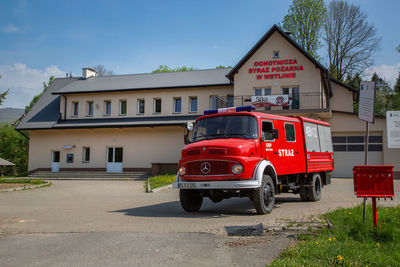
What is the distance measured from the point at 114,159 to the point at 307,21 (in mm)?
23124

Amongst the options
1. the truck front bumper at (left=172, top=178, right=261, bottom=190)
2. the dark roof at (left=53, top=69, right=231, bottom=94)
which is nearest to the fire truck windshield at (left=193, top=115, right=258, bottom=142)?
the truck front bumper at (left=172, top=178, right=261, bottom=190)

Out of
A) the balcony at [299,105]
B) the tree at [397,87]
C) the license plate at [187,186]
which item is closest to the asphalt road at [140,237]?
the license plate at [187,186]

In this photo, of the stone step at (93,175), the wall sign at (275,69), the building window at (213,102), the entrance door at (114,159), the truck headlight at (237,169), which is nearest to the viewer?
the truck headlight at (237,169)

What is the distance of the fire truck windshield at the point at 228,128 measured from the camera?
9.63 m

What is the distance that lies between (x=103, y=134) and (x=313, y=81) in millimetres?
17202

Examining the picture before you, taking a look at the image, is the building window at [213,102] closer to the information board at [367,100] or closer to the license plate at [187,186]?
the license plate at [187,186]

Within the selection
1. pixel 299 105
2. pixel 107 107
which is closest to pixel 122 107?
pixel 107 107

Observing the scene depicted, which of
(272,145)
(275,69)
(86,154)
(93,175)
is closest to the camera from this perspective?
(272,145)

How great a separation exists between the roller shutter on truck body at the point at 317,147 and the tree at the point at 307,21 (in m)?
26.3

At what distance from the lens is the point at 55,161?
32.4 metres

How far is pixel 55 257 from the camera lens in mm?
5469

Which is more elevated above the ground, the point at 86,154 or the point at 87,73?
the point at 87,73

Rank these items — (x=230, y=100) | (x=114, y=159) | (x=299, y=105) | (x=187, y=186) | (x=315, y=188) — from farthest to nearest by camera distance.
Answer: (x=114, y=159), (x=230, y=100), (x=299, y=105), (x=315, y=188), (x=187, y=186)

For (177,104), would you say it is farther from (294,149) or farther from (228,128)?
(228,128)
